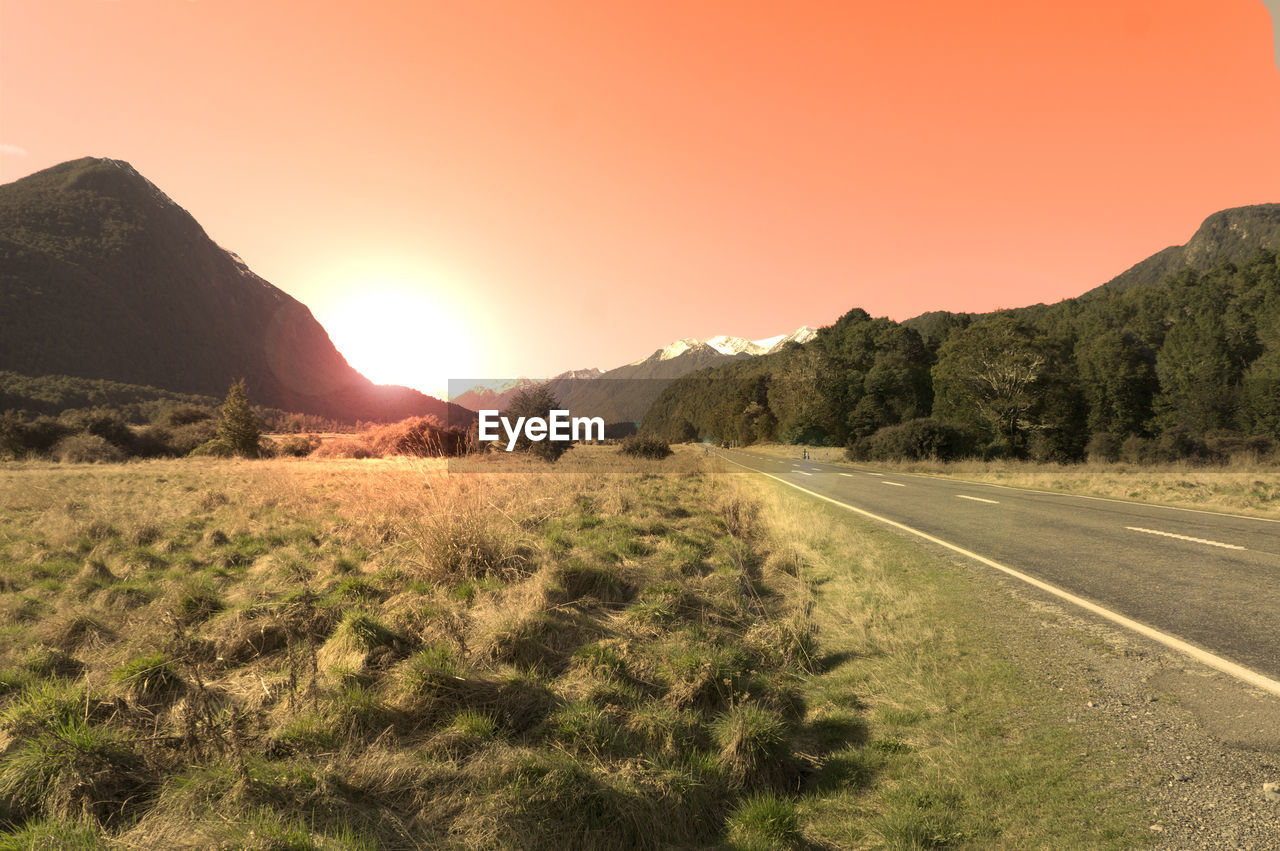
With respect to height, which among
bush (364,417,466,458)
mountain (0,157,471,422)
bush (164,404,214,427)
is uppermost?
mountain (0,157,471,422)

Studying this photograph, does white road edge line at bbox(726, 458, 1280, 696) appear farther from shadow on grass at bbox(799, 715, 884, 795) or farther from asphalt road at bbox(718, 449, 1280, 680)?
shadow on grass at bbox(799, 715, 884, 795)

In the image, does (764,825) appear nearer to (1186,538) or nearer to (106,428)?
(1186,538)

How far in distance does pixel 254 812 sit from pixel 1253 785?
532cm

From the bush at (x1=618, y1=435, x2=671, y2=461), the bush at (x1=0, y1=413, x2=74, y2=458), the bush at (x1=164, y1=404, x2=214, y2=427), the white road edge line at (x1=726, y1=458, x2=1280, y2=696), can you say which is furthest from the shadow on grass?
the bush at (x1=164, y1=404, x2=214, y2=427)

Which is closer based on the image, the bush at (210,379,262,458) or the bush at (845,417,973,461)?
the bush at (845,417,973,461)

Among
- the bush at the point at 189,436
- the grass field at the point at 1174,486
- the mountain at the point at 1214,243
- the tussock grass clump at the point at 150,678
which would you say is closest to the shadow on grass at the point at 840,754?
the tussock grass clump at the point at 150,678

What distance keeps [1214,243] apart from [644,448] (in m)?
140

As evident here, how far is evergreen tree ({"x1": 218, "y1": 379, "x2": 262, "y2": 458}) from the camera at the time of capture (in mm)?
41344

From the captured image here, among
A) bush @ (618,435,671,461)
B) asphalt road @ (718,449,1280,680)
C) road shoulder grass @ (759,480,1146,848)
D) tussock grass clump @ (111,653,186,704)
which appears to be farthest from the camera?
bush @ (618,435,671,461)

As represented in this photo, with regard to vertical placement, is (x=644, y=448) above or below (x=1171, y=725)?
above

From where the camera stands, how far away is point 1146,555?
746 cm

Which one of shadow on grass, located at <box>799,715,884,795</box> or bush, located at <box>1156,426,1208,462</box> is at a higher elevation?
bush, located at <box>1156,426,1208,462</box>

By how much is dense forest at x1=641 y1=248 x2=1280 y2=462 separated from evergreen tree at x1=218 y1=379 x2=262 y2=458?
45905 millimetres

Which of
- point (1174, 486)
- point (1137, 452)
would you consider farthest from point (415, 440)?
point (1137, 452)
